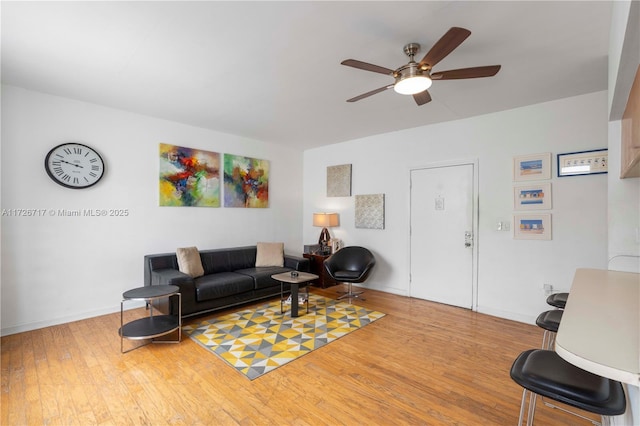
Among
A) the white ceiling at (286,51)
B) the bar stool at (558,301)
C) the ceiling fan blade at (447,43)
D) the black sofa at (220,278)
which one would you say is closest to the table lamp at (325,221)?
the black sofa at (220,278)

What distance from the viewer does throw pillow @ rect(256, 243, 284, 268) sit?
4898 millimetres

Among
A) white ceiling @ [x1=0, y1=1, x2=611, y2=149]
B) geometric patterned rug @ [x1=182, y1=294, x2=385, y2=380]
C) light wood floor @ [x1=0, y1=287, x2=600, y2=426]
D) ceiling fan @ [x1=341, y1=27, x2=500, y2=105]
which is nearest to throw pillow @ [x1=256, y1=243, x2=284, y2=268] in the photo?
geometric patterned rug @ [x1=182, y1=294, x2=385, y2=380]

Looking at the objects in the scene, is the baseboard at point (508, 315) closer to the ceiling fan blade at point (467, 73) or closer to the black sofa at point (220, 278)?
the black sofa at point (220, 278)

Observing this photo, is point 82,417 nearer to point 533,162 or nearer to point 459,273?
point 459,273

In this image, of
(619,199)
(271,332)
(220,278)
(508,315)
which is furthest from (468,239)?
(220,278)

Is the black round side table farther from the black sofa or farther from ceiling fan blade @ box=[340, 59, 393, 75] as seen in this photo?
ceiling fan blade @ box=[340, 59, 393, 75]

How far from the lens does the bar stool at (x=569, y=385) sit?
3.89 ft

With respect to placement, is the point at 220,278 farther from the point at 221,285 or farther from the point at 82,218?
the point at 82,218

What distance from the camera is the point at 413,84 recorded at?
7.48ft

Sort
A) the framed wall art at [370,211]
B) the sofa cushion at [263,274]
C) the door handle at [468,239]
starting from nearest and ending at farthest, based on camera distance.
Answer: the door handle at [468,239]
the sofa cushion at [263,274]
the framed wall art at [370,211]

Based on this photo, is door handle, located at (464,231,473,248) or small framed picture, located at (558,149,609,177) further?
door handle, located at (464,231,473,248)

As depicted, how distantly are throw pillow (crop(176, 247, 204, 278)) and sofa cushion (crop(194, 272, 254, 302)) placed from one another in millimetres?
111

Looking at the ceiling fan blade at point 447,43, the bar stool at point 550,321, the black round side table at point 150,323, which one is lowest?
the black round side table at point 150,323

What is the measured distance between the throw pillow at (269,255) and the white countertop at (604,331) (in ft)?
12.7
